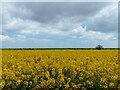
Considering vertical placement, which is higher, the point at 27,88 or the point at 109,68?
the point at 109,68

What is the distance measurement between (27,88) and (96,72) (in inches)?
79.1

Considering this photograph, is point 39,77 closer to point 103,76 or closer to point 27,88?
point 27,88

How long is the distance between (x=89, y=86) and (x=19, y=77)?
1.93 meters

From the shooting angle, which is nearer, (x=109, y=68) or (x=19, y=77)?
(x=19, y=77)

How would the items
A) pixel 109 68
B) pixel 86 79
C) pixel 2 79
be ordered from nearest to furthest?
pixel 2 79 → pixel 86 79 → pixel 109 68

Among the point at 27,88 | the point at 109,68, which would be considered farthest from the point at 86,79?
the point at 27,88

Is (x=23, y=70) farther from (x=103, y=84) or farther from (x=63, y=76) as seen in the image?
(x=103, y=84)

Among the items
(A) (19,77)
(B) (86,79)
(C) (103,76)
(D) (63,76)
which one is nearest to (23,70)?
(A) (19,77)

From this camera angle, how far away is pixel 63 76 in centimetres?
760

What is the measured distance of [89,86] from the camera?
7.46 metres

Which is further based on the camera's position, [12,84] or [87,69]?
[87,69]

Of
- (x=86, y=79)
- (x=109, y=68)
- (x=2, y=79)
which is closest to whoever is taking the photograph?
(x=2, y=79)

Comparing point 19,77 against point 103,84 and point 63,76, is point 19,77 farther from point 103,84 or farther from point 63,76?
point 103,84

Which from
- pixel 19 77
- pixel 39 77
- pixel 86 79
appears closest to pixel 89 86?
pixel 86 79
